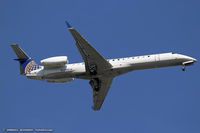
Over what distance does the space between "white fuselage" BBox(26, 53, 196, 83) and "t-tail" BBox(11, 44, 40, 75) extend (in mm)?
782

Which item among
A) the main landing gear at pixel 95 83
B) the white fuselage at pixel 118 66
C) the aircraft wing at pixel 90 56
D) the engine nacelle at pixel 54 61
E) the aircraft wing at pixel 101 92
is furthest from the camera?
the aircraft wing at pixel 101 92

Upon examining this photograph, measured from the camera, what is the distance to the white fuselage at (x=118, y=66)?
4341cm

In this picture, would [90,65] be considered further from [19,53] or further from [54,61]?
[19,53]

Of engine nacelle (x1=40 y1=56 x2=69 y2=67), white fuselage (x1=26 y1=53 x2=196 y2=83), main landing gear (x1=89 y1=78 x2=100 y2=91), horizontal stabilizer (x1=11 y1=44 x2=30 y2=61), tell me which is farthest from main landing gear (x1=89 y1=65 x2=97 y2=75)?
horizontal stabilizer (x1=11 y1=44 x2=30 y2=61)

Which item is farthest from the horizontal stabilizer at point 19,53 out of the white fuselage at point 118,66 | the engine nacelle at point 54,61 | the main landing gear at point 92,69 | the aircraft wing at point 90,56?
the main landing gear at point 92,69

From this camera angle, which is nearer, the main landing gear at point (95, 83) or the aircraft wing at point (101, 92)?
the main landing gear at point (95, 83)

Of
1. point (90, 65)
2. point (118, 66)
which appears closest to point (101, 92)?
point (90, 65)

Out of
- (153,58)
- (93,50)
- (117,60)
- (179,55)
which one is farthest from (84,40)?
(179,55)

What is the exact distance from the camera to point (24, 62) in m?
47.7

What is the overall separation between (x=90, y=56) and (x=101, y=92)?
24.9ft

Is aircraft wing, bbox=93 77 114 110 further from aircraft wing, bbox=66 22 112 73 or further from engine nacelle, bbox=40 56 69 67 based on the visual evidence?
engine nacelle, bbox=40 56 69 67

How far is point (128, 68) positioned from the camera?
44.1 metres

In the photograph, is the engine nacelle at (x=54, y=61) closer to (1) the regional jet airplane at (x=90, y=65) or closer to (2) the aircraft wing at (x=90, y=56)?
(1) the regional jet airplane at (x=90, y=65)

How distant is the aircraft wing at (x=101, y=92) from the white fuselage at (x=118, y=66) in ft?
7.29
